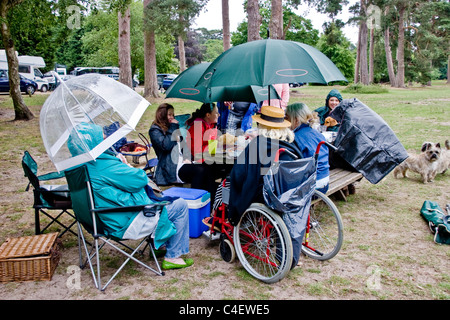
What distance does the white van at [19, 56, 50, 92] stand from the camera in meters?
27.2

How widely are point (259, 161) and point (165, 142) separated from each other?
1.87 meters

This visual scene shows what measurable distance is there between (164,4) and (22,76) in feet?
45.3

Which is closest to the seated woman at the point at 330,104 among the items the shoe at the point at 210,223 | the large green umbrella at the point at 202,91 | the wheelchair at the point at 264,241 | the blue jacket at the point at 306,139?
the large green umbrella at the point at 202,91

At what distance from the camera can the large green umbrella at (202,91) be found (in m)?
5.56

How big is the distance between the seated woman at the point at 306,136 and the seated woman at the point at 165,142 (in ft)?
5.07

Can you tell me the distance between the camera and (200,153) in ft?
15.7

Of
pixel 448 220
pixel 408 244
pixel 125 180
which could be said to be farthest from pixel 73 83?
pixel 448 220

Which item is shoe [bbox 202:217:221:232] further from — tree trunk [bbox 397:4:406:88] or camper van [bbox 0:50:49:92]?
tree trunk [bbox 397:4:406:88]

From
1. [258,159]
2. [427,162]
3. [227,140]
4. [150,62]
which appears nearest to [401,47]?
[150,62]

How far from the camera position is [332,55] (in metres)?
50.2

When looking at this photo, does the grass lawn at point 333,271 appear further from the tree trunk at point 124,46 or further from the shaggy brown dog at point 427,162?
the tree trunk at point 124,46

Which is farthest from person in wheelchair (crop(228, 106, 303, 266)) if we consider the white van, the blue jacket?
the white van

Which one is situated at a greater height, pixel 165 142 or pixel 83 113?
pixel 83 113

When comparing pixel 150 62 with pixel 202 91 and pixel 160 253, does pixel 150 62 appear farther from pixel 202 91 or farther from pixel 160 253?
pixel 160 253
